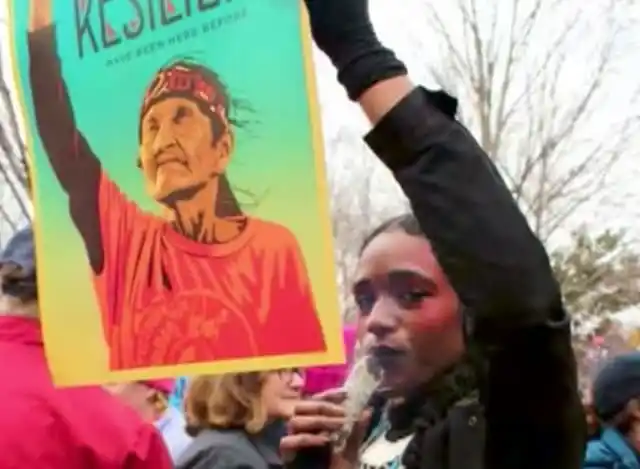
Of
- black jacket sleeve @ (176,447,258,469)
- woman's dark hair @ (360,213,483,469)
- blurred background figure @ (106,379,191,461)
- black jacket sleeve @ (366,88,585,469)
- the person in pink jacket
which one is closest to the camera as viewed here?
black jacket sleeve @ (366,88,585,469)

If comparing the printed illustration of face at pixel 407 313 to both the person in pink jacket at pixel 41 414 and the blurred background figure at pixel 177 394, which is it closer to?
the person in pink jacket at pixel 41 414

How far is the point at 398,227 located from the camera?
1.89 meters

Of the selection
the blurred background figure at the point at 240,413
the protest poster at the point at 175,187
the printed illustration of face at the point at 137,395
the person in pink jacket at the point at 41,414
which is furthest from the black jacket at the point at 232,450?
the protest poster at the point at 175,187

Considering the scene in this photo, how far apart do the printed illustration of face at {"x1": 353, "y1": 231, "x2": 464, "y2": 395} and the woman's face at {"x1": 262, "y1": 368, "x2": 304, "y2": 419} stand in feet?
5.56

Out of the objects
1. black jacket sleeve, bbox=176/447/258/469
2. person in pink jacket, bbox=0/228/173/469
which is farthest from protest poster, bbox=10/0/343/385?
black jacket sleeve, bbox=176/447/258/469

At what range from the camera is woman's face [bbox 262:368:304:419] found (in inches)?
139

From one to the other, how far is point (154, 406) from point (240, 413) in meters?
1.56

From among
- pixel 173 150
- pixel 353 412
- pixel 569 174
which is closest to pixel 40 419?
pixel 173 150

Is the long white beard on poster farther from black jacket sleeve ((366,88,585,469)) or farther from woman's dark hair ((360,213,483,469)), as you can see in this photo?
black jacket sleeve ((366,88,585,469))

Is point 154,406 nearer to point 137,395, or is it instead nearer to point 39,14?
point 137,395

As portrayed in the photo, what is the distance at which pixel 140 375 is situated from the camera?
7.14 feet

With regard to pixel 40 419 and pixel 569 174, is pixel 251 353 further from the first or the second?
pixel 569 174

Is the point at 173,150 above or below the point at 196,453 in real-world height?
above

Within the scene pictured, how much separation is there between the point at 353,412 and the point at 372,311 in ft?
0.50
